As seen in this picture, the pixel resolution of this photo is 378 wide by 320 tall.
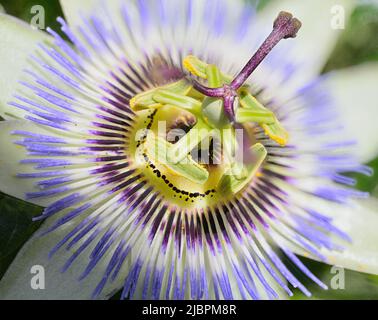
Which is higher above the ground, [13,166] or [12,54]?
[12,54]

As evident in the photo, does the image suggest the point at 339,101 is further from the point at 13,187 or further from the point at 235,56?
the point at 13,187

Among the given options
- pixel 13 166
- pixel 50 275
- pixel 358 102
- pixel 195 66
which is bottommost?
pixel 50 275

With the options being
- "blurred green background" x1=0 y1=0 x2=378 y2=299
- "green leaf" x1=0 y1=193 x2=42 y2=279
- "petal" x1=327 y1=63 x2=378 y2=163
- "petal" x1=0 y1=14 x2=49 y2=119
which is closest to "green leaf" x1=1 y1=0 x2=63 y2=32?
→ "blurred green background" x1=0 y1=0 x2=378 y2=299

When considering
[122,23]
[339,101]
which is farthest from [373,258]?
[122,23]

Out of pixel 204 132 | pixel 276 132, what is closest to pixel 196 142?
pixel 204 132

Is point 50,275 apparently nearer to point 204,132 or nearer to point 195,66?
point 204,132

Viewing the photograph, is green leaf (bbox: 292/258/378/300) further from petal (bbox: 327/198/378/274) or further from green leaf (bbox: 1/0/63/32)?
green leaf (bbox: 1/0/63/32)
